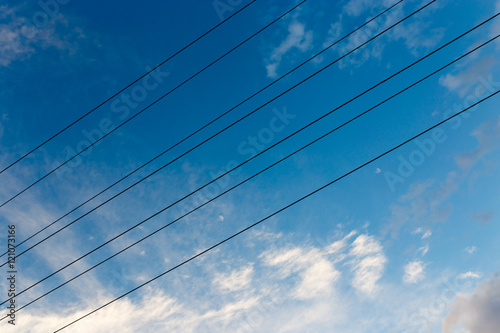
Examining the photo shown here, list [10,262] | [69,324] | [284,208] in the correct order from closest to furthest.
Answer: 1. [284,208]
2. [69,324]
3. [10,262]

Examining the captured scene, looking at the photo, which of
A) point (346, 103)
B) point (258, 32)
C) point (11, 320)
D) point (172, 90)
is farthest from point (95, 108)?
point (11, 320)

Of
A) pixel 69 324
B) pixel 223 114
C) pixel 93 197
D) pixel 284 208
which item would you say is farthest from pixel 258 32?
pixel 69 324

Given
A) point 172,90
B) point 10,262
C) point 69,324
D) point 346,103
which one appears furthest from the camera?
point 10,262

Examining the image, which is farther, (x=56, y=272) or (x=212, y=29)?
(x=212, y=29)

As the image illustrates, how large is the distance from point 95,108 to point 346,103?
31.5ft

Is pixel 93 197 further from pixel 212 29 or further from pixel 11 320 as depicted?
pixel 11 320

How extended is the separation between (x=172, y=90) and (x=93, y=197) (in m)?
4.87

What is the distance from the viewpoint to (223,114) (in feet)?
32.7

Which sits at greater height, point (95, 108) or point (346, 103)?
point (95, 108)

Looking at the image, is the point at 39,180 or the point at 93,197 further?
the point at 39,180

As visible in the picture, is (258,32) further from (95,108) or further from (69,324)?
(69,324)

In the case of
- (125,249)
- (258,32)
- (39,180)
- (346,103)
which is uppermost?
(258,32)

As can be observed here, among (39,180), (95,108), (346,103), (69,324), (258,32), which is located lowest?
(69,324)

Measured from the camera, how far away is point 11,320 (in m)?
13.3
